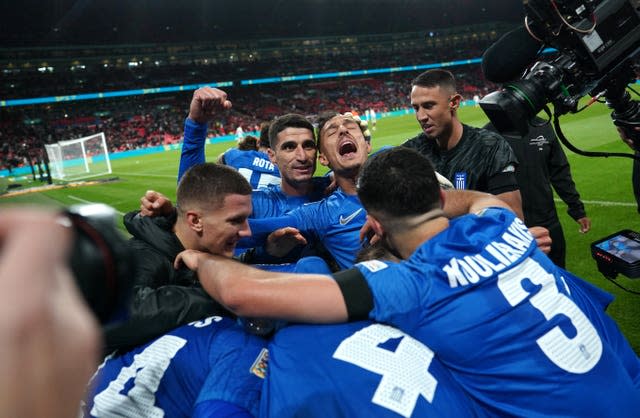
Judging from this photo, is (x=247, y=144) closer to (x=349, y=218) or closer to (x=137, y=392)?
(x=349, y=218)

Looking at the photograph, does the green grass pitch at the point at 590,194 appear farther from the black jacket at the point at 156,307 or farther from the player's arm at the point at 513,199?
the player's arm at the point at 513,199

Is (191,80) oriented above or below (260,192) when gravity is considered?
above

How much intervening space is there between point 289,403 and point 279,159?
2644 mm

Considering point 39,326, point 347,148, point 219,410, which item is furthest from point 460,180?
point 39,326

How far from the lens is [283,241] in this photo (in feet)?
9.53

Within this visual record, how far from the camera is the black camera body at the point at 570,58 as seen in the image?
Answer: 2.03 metres

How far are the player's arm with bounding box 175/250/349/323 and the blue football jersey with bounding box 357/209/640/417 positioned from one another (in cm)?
13

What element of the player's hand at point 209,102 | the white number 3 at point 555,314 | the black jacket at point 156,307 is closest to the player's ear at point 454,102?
the player's hand at point 209,102

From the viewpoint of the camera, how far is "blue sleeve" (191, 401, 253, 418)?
4.25 feet

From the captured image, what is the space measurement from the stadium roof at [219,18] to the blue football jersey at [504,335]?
37.9 meters

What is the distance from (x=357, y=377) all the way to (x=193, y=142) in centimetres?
261

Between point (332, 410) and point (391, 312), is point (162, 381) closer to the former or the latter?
point (332, 410)

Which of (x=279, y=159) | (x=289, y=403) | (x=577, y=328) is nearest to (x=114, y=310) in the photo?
(x=289, y=403)

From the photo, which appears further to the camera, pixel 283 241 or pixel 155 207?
→ pixel 283 241
